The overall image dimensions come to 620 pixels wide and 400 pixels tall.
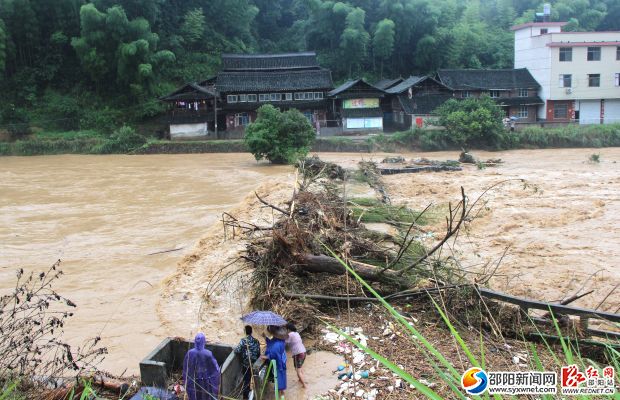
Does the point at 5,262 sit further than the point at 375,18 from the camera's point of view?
No

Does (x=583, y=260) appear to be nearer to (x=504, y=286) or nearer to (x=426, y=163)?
(x=504, y=286)

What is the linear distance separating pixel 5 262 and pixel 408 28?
157 ft

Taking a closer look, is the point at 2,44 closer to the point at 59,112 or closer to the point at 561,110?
the point at 59,112

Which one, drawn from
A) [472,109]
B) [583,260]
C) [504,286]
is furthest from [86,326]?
[472,109]

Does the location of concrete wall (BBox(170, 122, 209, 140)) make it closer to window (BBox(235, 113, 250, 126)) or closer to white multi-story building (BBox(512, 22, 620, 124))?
window (BBox(235, 113, 250, 126))

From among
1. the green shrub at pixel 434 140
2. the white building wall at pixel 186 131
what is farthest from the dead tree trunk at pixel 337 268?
the white building wall at pixel 186 131

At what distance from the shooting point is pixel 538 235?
1369cm

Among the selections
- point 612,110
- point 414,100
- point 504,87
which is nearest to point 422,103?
point 414,100

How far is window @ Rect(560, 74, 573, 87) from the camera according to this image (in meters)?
43.2

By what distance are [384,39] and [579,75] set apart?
17595 mm

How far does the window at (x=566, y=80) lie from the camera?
43.2 meters

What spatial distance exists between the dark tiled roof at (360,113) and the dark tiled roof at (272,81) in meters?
2.60

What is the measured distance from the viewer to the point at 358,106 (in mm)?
43219

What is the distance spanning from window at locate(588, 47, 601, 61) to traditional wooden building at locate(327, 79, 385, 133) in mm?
17163
